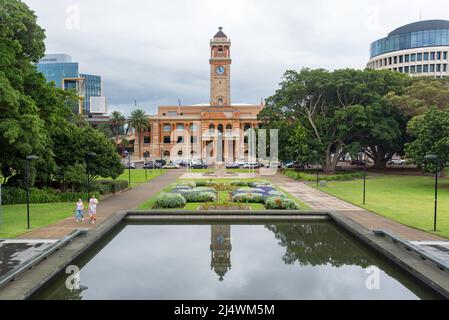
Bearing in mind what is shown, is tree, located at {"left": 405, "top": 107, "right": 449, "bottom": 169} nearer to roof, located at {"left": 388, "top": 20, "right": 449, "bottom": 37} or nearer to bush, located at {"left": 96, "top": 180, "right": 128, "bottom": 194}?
bush, located at {"left": 96, "top": 180, "right": 128, "bottom": 194}

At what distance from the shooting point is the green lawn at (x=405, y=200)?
65.3 feet

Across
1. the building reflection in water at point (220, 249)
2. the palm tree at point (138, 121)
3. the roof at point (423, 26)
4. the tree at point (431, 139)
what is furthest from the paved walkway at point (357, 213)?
the roof at point (423, 26)

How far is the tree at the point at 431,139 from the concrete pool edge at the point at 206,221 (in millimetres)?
15757

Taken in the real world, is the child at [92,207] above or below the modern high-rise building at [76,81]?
below

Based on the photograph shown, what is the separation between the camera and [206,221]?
2128 centimetres

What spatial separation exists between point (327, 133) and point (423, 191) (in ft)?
61.2

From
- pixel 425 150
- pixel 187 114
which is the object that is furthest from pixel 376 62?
pixel 425 150

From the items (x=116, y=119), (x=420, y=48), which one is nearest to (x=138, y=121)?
(x=116, y=119)

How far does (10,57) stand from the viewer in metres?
20.5

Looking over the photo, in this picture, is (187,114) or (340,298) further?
(187,114)

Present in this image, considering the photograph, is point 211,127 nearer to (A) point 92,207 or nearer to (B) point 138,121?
(B) point 138,121

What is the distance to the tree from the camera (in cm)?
3148

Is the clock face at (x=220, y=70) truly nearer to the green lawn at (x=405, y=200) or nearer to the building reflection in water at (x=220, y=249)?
the green lawn at (x=405, y=200)
